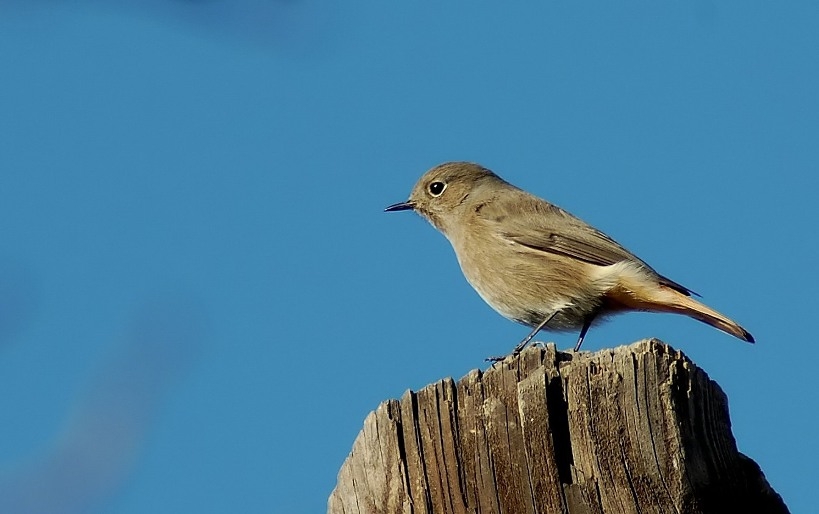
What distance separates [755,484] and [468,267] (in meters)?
4.75

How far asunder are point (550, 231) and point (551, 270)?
0.55 metres

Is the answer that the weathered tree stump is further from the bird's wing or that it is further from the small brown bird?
the bird's wing

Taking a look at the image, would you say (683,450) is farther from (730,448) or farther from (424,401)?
(424,401)

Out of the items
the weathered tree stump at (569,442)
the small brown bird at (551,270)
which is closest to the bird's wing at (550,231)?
the small brown bird at (551,270)

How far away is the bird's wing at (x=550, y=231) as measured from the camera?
8039mm

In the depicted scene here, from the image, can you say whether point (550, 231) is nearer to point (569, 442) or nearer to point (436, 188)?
point (436, 188)

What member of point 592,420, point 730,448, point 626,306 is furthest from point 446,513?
point 626,306

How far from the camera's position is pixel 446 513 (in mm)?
3807

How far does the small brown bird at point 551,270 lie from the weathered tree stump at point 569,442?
3253 millimetres

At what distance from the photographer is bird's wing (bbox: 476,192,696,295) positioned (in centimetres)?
804

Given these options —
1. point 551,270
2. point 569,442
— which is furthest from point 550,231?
point 569,442

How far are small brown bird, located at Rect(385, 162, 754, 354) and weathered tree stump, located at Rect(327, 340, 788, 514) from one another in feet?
10.7

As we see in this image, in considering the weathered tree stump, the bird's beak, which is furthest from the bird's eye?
the weathered tree stump

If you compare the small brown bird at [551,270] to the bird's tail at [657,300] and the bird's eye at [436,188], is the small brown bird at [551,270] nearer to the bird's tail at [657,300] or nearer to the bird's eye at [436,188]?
the bird's tail at [657,300]
